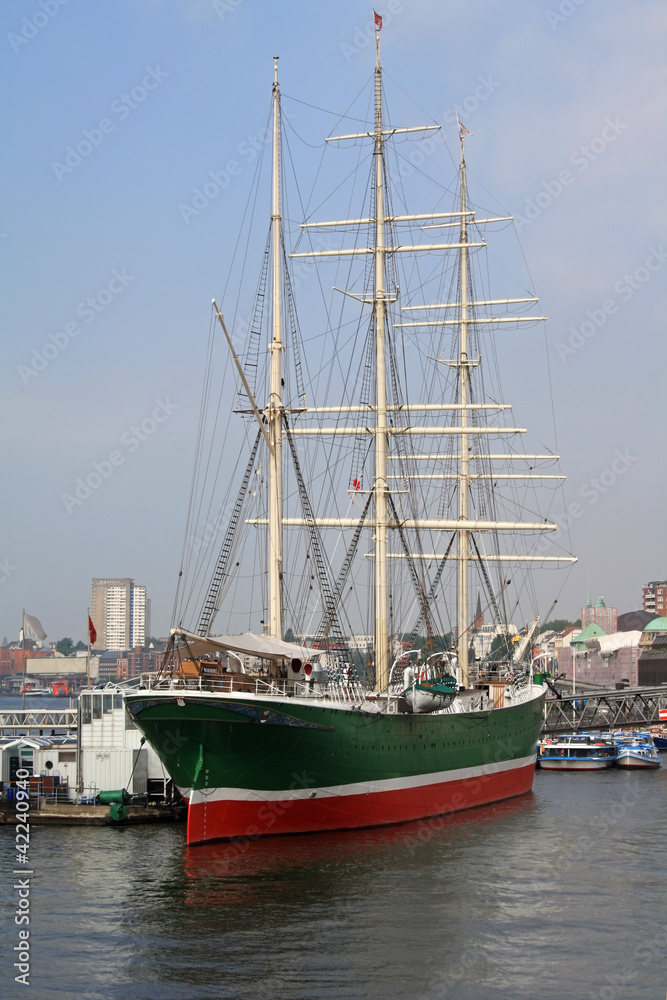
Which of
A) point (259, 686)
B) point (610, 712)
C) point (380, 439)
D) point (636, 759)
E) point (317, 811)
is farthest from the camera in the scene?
point (610, 712)

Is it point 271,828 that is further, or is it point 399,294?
point 399,294

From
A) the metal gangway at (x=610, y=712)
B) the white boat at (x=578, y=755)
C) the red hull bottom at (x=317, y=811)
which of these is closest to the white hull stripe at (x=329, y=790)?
the red hull bottom at (x=317, y=811)

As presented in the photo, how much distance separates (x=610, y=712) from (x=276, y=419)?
50.8 m

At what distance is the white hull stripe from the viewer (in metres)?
36.3

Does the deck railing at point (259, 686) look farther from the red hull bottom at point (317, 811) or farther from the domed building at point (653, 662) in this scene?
the domed building at point (653, 662)

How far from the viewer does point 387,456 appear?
5572 cm

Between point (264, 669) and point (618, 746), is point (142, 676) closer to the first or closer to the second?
point (264, 669)

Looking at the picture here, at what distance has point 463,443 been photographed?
6888 centimetres

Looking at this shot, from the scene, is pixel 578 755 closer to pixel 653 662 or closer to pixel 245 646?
pixel 245 646

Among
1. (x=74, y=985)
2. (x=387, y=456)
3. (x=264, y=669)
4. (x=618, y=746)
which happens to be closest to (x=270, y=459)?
(x=264, y=669)

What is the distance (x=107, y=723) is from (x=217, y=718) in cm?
1326

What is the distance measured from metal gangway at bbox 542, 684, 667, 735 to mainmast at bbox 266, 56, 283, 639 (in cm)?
4290

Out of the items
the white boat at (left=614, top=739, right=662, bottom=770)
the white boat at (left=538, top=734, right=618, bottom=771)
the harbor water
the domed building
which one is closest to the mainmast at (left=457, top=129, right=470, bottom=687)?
the white boat at (left=538, top=734, right=618, bottom=771)

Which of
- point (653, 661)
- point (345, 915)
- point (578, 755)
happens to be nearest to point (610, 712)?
point (578, 755)
